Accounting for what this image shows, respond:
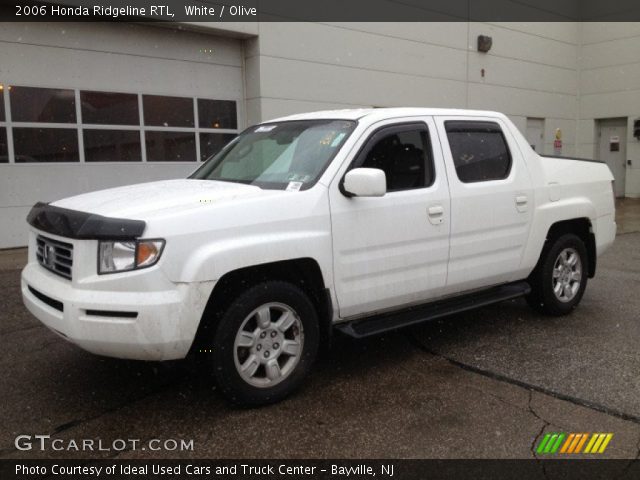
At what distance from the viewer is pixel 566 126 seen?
19.7 m

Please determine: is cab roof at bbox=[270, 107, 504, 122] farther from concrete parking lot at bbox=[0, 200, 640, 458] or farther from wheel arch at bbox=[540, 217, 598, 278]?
concrete parking lot at bbox=[0, 200, 640, 458]

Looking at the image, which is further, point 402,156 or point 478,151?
point 478,151

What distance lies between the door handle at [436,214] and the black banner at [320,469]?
6.04 ft

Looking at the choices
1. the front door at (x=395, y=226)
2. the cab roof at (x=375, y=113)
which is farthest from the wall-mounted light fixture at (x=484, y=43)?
the front door at (x=395, y=226)

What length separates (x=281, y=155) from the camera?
14.2ft

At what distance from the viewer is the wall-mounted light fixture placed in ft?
53.1

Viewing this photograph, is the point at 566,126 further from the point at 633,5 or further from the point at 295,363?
the point at 295,363

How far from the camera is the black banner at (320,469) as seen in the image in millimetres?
2947

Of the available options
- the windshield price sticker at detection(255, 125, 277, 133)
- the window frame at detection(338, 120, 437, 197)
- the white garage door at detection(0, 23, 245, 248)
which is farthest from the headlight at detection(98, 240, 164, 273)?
the white garage door at detection(0, 23, 245, 248)

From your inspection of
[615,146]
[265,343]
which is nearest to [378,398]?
[265,343]

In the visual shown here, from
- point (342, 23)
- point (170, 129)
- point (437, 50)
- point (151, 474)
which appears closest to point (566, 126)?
point (437, 50)

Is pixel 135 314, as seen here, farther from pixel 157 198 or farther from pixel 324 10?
pixel 324 10

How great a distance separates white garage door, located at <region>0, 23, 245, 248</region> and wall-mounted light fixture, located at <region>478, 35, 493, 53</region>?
7.47 metres

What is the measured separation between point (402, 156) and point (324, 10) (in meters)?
9.42
